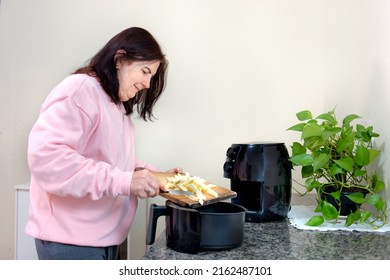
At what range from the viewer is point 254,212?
981mm

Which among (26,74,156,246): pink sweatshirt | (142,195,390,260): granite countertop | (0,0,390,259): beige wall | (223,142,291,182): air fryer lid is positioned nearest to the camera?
(142,195,390,260): granite countertop

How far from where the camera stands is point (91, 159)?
873 mm

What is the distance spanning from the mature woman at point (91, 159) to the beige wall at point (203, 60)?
57cm

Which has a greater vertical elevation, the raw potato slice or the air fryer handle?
the raw potato slice

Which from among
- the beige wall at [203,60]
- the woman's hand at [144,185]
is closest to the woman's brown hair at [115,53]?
the woman's hand at [144,185]

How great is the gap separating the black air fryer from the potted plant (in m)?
0.06

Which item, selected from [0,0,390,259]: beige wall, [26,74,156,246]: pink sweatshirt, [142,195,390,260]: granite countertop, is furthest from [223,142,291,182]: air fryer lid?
[0,0,390,259]: beige wall

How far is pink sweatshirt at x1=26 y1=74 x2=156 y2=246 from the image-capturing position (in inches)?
32.3

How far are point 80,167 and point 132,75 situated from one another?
300 millimetres

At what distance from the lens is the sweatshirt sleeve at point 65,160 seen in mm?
811

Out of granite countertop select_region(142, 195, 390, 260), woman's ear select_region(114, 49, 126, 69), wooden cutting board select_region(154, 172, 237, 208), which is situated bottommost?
granite countertop select_region(142, 195, 390, 260)

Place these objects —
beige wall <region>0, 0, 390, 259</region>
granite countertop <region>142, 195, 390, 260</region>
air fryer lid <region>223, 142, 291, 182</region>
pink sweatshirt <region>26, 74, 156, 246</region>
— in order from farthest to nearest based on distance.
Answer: beige wall <region>0, 0, 390, 259</region> → air fryer lid <region>223, 142, 291, 182</region> → pink sweatshirt <region>26, 74, 156, 246</region> → granite countertop <region>142, 195, 390, 260</region>

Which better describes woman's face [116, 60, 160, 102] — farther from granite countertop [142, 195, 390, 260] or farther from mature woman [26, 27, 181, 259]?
granite countertop [142, 195, 390, 260]

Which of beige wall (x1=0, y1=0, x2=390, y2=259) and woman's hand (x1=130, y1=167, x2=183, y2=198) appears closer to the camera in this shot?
woman's hand (x1=130, y1=167, x2=183, y2=198)
